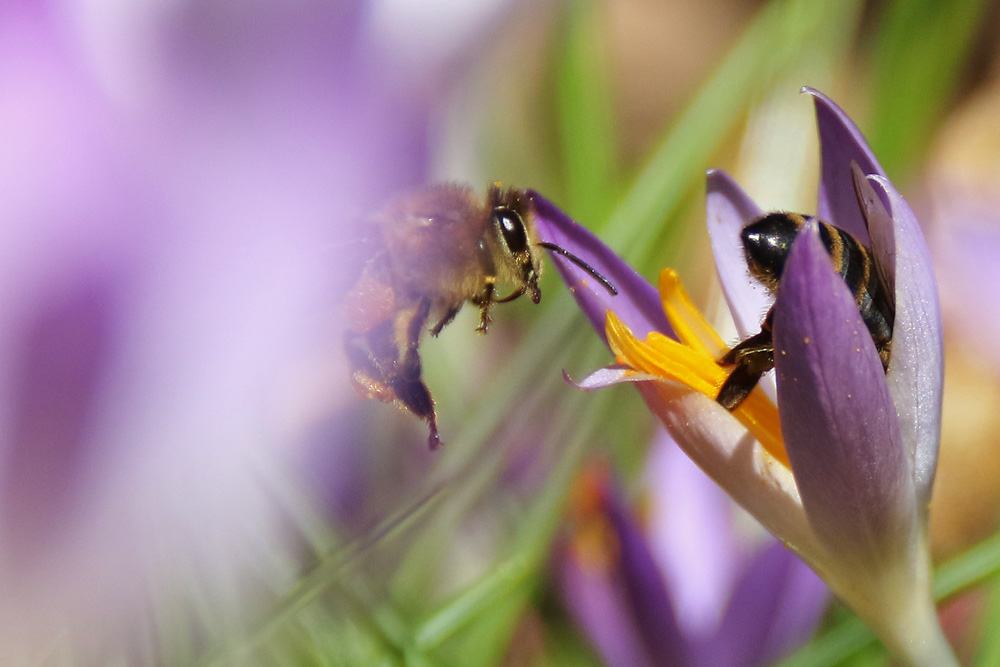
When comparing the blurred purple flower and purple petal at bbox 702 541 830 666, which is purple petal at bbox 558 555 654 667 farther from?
the blurred purple flower

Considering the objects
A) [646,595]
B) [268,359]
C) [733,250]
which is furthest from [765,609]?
[268,359]

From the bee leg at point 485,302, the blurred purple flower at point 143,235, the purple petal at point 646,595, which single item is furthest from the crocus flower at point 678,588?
the blurred purple flower at point 143,235

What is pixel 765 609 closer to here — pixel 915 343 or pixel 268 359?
pixel 915 343

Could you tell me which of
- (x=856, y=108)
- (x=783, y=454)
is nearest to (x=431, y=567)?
(x=783, y=454)

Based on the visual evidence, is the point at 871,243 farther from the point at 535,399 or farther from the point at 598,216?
the point at 598,216

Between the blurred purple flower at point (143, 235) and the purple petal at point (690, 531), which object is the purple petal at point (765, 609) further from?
the blurred purple flower at point (143, 235)

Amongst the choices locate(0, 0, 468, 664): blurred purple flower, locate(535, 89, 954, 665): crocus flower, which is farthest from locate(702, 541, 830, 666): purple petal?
locate(0, 0, 468, 664): blurred purple flower
